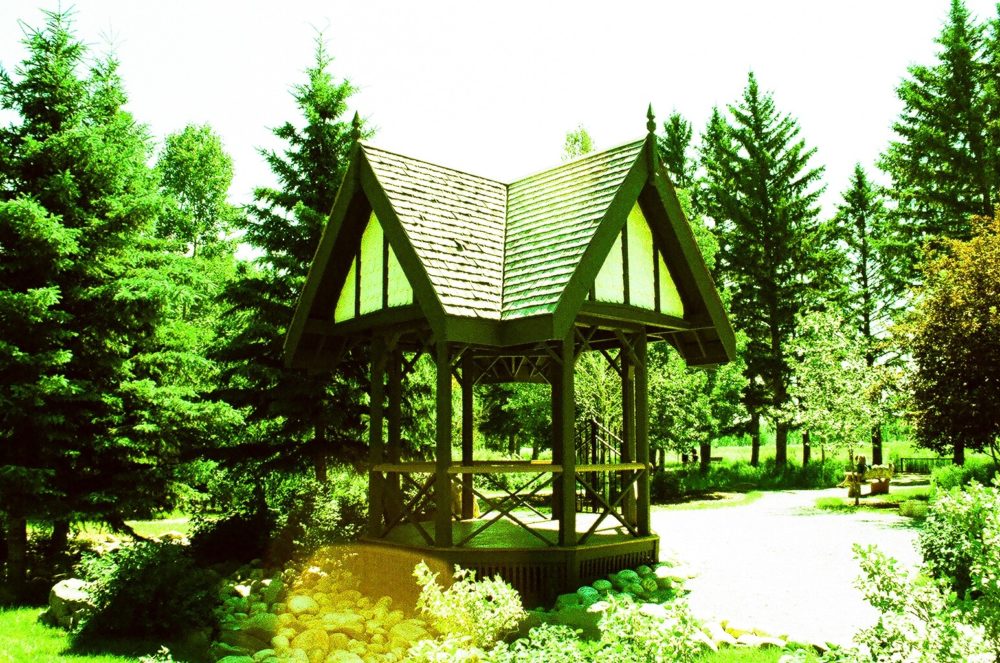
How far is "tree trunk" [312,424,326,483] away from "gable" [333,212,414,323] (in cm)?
324

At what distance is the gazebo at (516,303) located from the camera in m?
9.68

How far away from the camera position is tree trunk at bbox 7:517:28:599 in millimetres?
11961

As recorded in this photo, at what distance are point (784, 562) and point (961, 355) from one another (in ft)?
28.9

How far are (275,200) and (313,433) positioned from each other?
496 cm

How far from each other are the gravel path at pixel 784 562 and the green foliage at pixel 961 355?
2581 millimetres

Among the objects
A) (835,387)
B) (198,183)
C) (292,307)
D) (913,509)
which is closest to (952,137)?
(835,387)

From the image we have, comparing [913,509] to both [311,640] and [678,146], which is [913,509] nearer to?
[311,640]

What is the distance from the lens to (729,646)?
773cm

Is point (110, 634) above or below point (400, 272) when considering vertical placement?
below

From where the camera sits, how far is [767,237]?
126 feet

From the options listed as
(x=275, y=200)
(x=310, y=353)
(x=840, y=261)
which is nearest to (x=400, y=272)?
(x=310, y=353)

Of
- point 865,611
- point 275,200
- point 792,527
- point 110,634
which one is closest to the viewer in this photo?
point 865,611

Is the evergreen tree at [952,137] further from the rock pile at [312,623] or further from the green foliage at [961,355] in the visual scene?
the rock pile at [312,623]

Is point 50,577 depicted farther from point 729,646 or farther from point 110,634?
point 729,646
